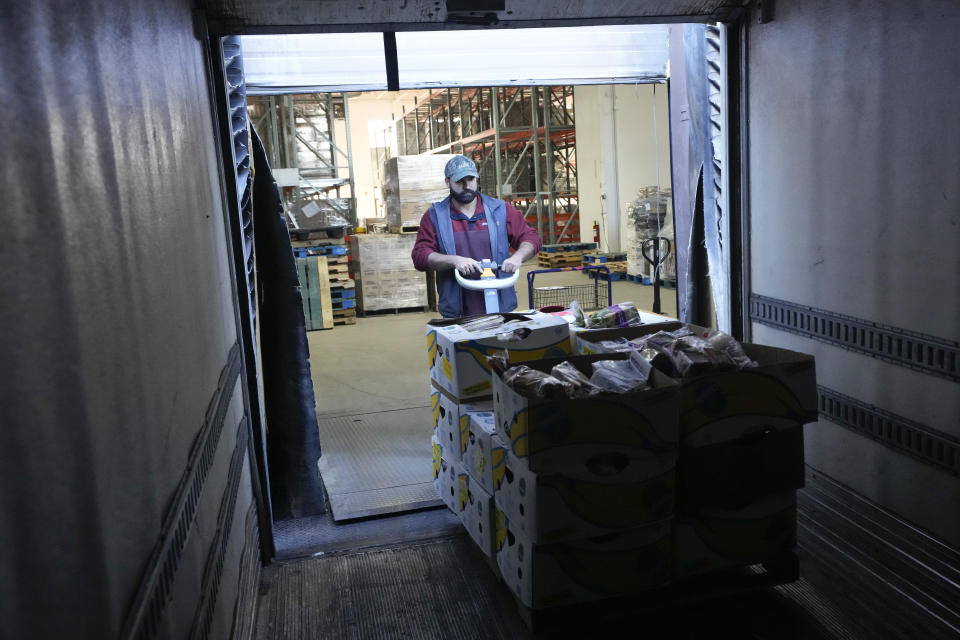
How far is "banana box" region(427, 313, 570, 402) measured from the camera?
10.3 feet

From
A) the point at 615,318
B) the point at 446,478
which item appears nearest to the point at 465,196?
the point at 615,318

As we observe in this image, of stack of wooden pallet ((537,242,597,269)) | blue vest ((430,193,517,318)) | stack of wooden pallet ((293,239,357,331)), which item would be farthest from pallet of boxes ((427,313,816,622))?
stack of wooden pallet ((537,242,597,269))

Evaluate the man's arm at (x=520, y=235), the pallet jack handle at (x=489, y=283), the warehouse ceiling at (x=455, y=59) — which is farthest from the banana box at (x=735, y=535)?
the warehouse ceiling at (x=455, y=59)

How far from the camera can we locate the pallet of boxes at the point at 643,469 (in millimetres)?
2422

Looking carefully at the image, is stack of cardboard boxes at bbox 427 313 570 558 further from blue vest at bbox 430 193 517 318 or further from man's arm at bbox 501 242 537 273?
blue vest at bbox 430 193 517 318

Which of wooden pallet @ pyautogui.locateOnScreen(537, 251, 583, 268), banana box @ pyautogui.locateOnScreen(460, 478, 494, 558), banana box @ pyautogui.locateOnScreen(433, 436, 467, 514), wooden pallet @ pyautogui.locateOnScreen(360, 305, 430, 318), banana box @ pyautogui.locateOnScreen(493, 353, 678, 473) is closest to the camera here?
banana box @ pyautogui.locateOnScreen(493, 353, 678, 473)

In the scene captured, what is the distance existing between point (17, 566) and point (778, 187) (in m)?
3.66

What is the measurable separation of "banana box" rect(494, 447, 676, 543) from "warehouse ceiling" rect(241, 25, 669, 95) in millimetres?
2543

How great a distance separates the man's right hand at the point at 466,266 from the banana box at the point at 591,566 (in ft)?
5.97

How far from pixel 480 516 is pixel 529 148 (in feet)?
55.1

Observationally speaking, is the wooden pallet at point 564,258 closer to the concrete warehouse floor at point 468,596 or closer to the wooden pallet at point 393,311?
the wooden pallet at point 393,311

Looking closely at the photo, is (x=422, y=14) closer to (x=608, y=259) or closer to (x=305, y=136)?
(x=608, y=259)

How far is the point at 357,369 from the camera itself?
7.67 m

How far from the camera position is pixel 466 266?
4.18 metres
